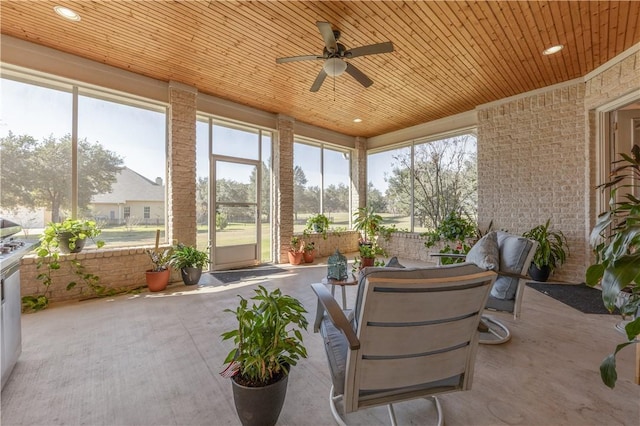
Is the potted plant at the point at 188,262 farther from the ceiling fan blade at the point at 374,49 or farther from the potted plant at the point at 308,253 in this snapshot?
the ceiling fan blade at the point at 374,49

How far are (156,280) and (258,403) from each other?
10.7 feet

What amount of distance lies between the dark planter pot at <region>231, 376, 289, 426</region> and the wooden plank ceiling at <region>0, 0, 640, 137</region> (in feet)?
10.7

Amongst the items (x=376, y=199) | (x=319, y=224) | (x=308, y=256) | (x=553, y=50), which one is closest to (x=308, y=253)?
(x=308, y=256)

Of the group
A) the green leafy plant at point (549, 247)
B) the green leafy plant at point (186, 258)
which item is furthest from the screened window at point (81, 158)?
the green leafy plant at point (549, 247)

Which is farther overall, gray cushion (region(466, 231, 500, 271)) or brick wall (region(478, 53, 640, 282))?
brick wall (region(478, 53, 640, 282))

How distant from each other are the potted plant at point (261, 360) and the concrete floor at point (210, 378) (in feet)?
0.75

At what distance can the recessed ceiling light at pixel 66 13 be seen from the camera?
2830 millimetres

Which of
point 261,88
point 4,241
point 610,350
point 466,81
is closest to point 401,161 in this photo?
point 466,81

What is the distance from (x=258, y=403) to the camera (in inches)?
56.2

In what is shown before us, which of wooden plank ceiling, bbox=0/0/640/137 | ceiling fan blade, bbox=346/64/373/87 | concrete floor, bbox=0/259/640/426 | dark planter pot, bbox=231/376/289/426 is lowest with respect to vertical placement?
concrete floor, bbox=0/259/640/426

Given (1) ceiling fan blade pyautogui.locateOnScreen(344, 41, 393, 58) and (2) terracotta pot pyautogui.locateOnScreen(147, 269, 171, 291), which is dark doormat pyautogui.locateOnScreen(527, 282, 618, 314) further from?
(2) terracotta pot pyautogui.locateOnScreen(147, 269, 171, 291)

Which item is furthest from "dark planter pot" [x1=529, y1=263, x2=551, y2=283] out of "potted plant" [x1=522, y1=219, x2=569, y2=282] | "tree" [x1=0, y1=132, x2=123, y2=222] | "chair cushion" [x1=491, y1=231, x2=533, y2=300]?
"tree" [x1=0, y1=132, x2=123, y2=222]

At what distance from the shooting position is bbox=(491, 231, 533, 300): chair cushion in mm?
2453

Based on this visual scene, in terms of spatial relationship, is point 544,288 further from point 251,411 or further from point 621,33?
point 251,411
